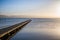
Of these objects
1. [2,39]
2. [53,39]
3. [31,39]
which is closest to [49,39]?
[53,39]

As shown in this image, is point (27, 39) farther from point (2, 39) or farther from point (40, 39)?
point (2, 39)

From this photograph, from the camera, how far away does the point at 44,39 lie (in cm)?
845

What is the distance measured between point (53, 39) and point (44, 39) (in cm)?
48

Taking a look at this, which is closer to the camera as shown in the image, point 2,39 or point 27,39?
point 2,39

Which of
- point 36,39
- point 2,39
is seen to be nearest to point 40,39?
point 36,39

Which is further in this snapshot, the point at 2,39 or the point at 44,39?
the point at 44,39

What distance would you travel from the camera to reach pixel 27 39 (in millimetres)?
8344

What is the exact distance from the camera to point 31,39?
27.1ft

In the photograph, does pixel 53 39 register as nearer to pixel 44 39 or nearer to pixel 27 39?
pixel 44 39

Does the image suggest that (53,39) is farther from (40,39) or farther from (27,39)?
(27,39)

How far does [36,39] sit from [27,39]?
466 millimetres

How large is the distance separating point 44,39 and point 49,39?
10.3 inches

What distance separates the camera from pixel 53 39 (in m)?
8.49

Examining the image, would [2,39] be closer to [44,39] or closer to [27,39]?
[27,39]
